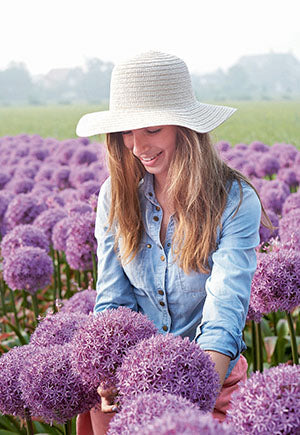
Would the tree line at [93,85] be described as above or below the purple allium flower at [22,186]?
below

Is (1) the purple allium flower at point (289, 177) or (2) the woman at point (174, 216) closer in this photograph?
(2) the woman at point (174, 216)

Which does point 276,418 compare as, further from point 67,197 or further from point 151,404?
point 67,197

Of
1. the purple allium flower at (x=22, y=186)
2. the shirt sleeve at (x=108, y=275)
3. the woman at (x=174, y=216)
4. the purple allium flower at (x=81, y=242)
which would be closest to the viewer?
the woman at (x=174, y=216)

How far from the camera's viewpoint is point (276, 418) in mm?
1502

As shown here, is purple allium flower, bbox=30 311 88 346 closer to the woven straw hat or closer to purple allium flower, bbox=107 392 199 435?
the woven straw hat

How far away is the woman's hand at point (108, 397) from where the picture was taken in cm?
218

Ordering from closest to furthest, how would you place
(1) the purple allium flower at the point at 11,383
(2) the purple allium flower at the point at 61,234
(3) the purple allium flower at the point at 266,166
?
(1) the purple allium flower at the point at 11,383 → (2) the purple allium flower at the point at 61,234 → (3) the purple allium flower at the point at 266,166

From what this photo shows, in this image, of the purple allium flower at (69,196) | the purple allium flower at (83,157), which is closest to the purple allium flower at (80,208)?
the purple allium flower at (69,196)

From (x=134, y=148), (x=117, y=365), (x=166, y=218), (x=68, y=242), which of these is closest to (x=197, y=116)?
(x=134, y=148)

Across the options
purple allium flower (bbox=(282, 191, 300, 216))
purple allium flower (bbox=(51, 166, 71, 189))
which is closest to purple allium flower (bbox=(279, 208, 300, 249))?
purple allium flower (bbox=(282, 191, 300, 216))

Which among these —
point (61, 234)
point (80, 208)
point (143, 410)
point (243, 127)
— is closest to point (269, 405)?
point (143, 410)

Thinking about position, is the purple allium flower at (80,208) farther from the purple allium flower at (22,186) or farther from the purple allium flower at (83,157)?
the purple allium flower at (83,157)

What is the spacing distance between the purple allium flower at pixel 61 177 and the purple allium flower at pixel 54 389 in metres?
6.88

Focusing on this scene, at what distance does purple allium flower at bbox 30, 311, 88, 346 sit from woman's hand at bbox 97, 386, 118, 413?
15.9 inches
